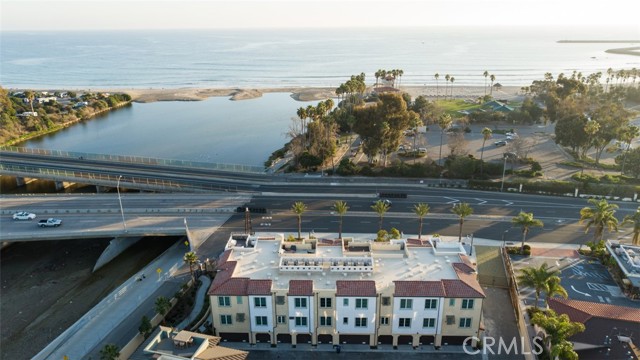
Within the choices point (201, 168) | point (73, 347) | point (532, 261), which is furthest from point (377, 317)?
point (201, 168)

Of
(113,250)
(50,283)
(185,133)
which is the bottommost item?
(50,283)

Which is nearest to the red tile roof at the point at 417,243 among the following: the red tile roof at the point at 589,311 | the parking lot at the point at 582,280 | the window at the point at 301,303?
the parking lot at the point at 582,280

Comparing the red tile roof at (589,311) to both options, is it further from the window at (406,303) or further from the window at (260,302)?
the window at (260,302)

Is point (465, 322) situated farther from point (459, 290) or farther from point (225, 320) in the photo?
point (225, 320)

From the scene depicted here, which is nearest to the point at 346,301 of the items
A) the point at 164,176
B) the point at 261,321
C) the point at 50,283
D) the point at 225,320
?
the point at 261,321

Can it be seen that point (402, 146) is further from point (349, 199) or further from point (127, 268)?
point (127, 268)

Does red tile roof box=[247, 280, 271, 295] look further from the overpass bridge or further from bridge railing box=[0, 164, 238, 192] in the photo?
bridge railing box=[0, 164, 238, 192]

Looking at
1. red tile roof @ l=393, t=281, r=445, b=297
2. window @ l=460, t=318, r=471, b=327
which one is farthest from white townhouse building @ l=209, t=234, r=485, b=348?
red tile roof @ l=393, t=281, r=445, b=297

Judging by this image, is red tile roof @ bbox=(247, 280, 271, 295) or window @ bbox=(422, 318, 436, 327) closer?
red tile roof @ bbox=(247, 280, 271, 295)
